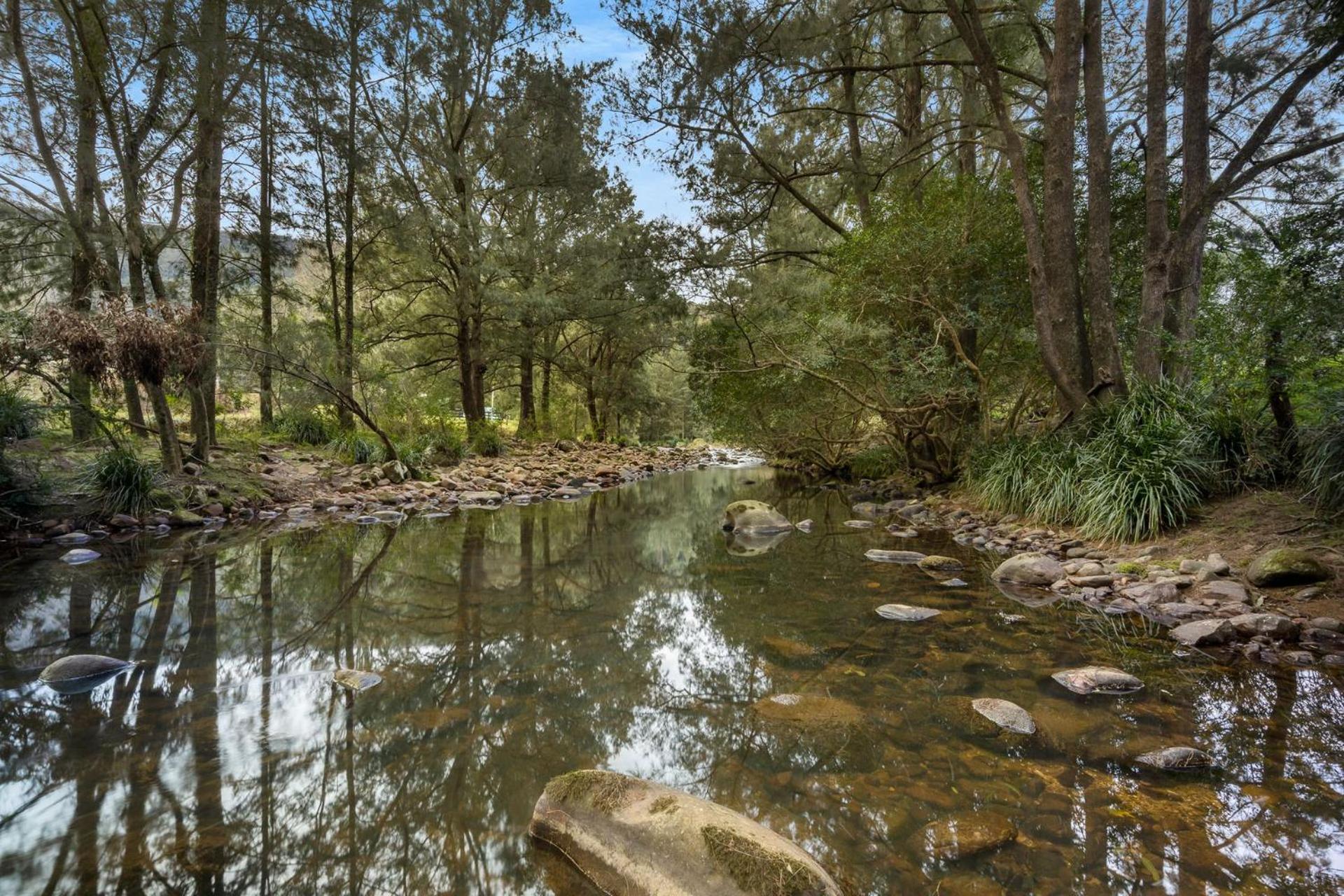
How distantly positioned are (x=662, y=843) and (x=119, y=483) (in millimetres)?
8049

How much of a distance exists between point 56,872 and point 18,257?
1165 cm

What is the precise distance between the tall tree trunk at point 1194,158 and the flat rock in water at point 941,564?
3.73 m

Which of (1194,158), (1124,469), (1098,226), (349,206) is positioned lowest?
(1124,469)

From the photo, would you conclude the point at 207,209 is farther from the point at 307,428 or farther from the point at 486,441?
the point at 486,441

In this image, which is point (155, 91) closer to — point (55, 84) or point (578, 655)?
point (55, 84)

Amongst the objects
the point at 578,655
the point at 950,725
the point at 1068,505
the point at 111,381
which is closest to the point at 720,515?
the point at 1068,505

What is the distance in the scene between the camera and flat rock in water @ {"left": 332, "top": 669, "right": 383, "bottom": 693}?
2.94 metres

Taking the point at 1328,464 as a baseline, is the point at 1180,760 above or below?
below

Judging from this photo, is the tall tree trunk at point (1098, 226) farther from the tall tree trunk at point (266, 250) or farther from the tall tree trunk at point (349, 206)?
the tall tree trunk at point (266, 250)

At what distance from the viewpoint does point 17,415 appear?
5.73 metres

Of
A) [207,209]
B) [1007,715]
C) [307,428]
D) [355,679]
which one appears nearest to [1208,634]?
[1007,715]

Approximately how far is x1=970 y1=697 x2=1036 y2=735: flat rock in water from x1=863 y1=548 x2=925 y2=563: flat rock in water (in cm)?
299

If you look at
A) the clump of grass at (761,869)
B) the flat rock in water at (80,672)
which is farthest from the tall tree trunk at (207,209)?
the clump of grass at (761,869)

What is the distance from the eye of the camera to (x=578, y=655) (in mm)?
3453
